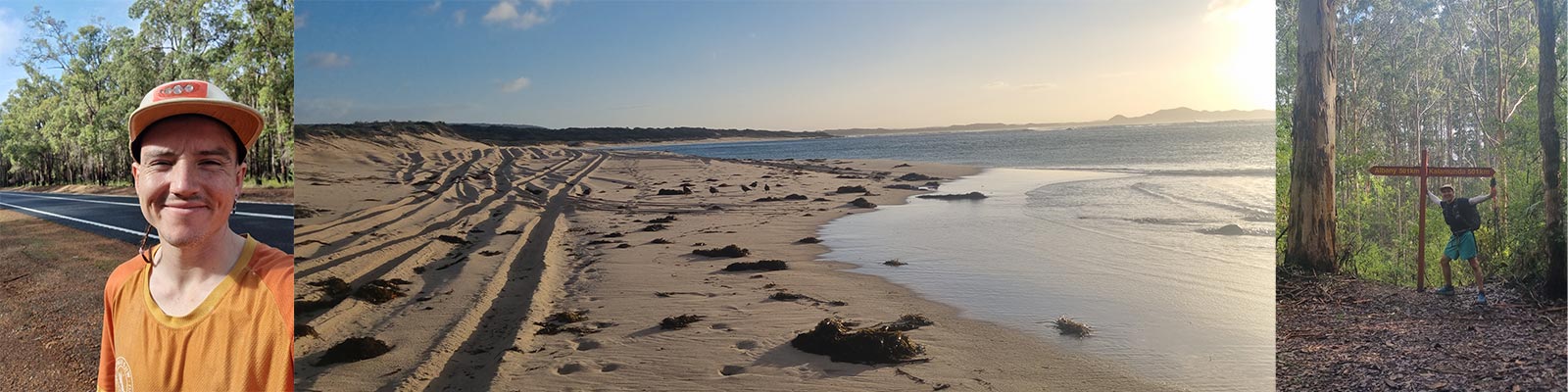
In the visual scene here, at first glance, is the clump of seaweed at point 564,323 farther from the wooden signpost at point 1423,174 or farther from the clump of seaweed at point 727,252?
the wooden signpost at point 1423,174

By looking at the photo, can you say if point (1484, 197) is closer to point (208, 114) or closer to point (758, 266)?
point (758, 266)

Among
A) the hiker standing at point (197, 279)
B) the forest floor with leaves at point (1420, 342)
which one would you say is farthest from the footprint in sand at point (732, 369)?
the forest floor with leaves at point (1420, 342)

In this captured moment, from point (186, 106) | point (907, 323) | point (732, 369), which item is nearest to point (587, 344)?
point (732, 369)

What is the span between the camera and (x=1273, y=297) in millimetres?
3877

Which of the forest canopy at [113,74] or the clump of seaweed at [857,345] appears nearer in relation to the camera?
the clump of seaweed at [857,345]

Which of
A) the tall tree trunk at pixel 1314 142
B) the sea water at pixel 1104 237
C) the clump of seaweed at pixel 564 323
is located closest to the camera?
the clump of seaweed at pixel 564 323

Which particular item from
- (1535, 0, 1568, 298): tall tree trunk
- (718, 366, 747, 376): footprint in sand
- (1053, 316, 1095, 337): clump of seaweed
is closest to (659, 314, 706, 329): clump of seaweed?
(718, 366, 747, 376): footprint in sand

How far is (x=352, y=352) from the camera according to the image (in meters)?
3.46

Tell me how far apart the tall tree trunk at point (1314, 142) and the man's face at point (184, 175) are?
15.7ft

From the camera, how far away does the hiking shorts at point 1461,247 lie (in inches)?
166

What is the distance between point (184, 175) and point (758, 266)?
1934 millimetres

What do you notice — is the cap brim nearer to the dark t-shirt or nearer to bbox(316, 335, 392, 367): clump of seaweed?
bbox(316, 335, 392, 367): clump of seaweed

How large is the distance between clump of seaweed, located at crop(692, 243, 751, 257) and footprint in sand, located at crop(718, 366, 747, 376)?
47 cm

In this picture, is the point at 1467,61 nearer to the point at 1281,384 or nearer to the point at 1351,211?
the point at 1351,211
